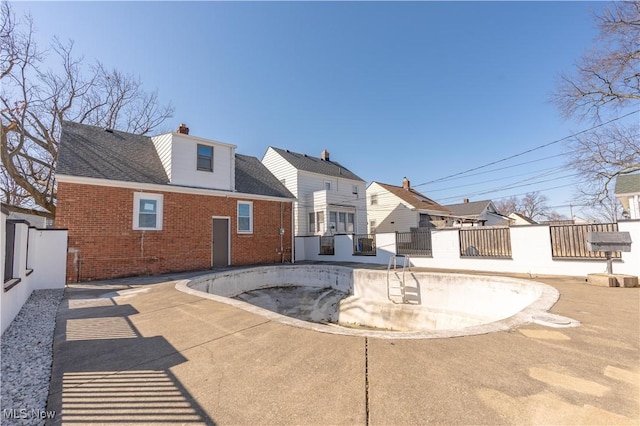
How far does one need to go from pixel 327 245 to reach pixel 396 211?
433 inches

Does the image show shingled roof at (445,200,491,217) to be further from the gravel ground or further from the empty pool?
the gravel ground

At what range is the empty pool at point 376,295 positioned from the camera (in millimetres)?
7526

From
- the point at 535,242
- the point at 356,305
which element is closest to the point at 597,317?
the point at 535,242

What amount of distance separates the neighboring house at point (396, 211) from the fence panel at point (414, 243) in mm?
10984

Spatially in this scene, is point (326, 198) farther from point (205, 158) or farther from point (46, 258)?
point (46, 258)

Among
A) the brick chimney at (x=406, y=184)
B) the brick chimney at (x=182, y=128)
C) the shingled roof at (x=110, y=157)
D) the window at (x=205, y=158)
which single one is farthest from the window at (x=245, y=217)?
the brick chimney at (x=406, y=184)

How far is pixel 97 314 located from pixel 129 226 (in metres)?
5.96

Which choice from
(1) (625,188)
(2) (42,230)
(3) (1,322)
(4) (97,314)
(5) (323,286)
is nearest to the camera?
(3) (1,322)

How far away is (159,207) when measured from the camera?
432 inches

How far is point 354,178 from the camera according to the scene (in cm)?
2252

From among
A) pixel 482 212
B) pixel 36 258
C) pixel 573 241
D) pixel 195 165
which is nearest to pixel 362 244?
pixel 573 241

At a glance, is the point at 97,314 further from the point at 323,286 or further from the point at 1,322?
the point at 323,286

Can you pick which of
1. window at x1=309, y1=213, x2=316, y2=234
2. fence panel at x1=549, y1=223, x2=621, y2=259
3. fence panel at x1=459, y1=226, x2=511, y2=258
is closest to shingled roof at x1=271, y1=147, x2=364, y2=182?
window at x1=309, y1=213, x2=316, y2=234

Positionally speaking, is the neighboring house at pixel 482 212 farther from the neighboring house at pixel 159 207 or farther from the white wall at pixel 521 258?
the neighboring house at pixel 159 207
